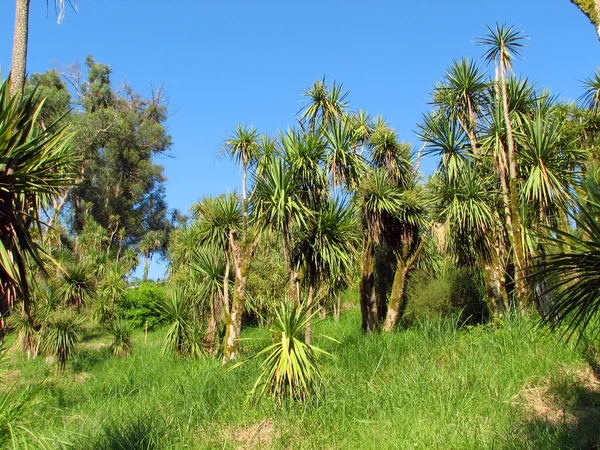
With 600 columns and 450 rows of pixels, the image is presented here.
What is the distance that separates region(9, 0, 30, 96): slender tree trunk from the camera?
24.4 ft

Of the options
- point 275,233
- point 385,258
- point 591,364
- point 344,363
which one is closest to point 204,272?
point 275,233

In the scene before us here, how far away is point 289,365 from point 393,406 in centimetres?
191

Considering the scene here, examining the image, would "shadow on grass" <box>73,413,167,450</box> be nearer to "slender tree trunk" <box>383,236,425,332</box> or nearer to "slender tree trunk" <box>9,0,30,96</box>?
"slender tree trunk" <box>9,0,30,96</box>

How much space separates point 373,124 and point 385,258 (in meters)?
5.50

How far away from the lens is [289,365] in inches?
369

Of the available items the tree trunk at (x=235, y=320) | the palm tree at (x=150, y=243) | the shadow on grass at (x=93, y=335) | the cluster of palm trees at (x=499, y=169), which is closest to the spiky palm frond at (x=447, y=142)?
the cluster of palm trees at (x=499, y=169)

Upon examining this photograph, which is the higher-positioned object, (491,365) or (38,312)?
(38,312)

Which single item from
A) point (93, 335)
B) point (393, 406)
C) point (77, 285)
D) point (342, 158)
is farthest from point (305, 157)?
point (93, 335)

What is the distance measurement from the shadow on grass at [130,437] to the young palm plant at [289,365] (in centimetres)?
179

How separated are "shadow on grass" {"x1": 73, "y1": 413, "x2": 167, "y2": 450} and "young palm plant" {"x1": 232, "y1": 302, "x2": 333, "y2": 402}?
5.86 feet

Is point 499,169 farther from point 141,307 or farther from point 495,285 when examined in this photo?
point 141,307

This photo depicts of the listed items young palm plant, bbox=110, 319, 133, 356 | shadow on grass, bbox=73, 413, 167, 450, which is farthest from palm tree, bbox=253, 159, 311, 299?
young palm plant, bbox=110, 319, 133, 356

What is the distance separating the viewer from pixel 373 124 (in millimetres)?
18109

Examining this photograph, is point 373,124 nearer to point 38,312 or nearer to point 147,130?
point 38,312
